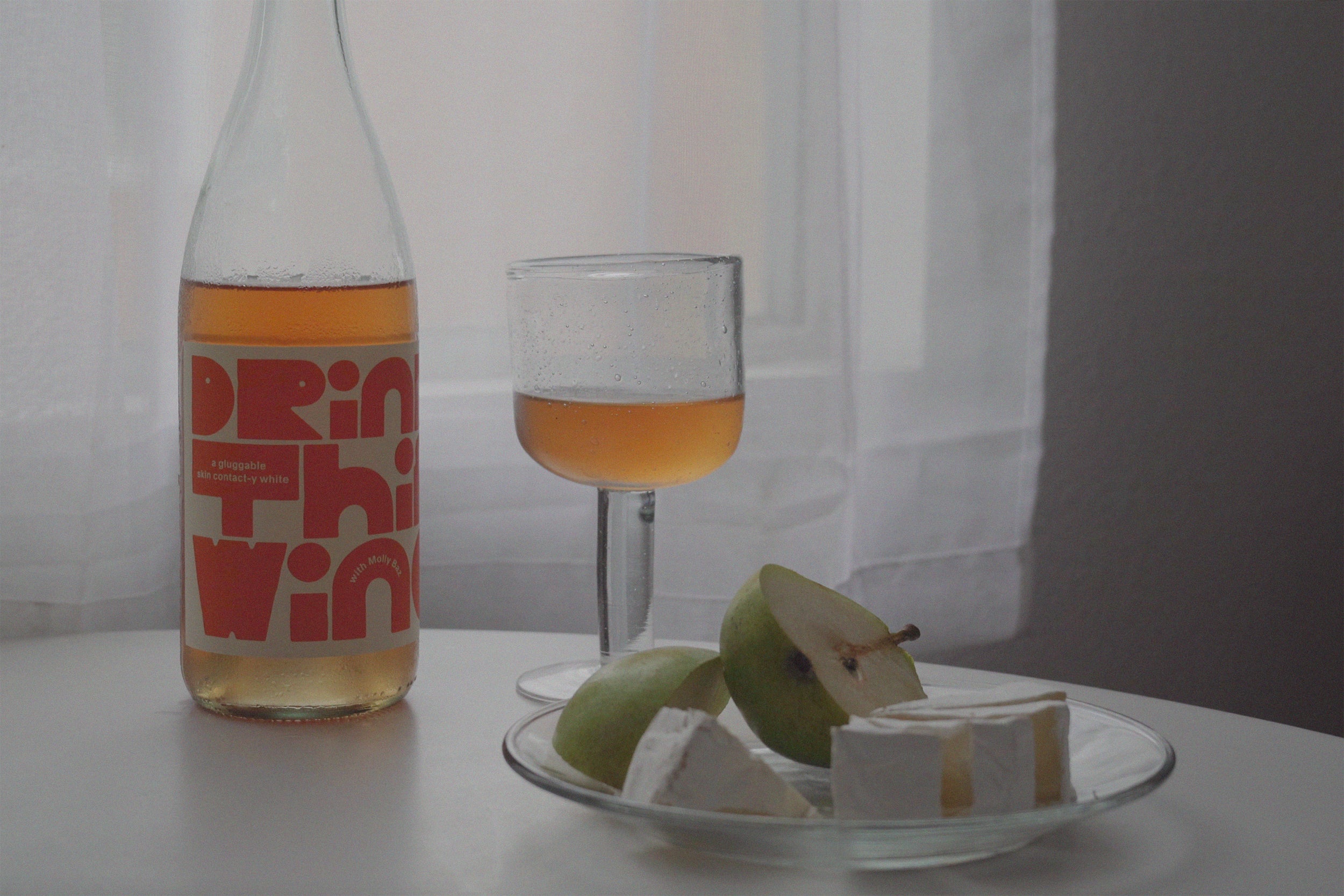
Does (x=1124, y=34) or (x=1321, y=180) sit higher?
(x=1124, y=34)

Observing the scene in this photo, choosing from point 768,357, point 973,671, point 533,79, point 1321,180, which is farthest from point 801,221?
point 1321,180

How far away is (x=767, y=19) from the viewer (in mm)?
1313

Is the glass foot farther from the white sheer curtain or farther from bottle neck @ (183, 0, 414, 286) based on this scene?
the white sheer curtain

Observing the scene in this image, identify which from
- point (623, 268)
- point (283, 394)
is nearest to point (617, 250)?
point (623, 268)

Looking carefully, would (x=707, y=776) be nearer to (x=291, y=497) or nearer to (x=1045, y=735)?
(x=1045, y=735)

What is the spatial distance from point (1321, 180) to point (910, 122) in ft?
2.29

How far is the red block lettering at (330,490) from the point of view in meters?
0.73

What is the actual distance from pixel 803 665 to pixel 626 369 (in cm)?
23

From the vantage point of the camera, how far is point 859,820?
0.53 metres

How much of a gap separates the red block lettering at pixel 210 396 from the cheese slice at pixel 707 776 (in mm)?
305

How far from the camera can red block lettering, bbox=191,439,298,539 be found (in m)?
0.73

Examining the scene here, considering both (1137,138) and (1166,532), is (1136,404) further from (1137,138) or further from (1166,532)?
(1137,138)

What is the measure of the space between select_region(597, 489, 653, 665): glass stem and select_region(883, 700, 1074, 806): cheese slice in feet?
0.95

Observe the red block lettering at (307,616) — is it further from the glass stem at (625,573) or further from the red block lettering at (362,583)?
the glass stem at (625,573)
